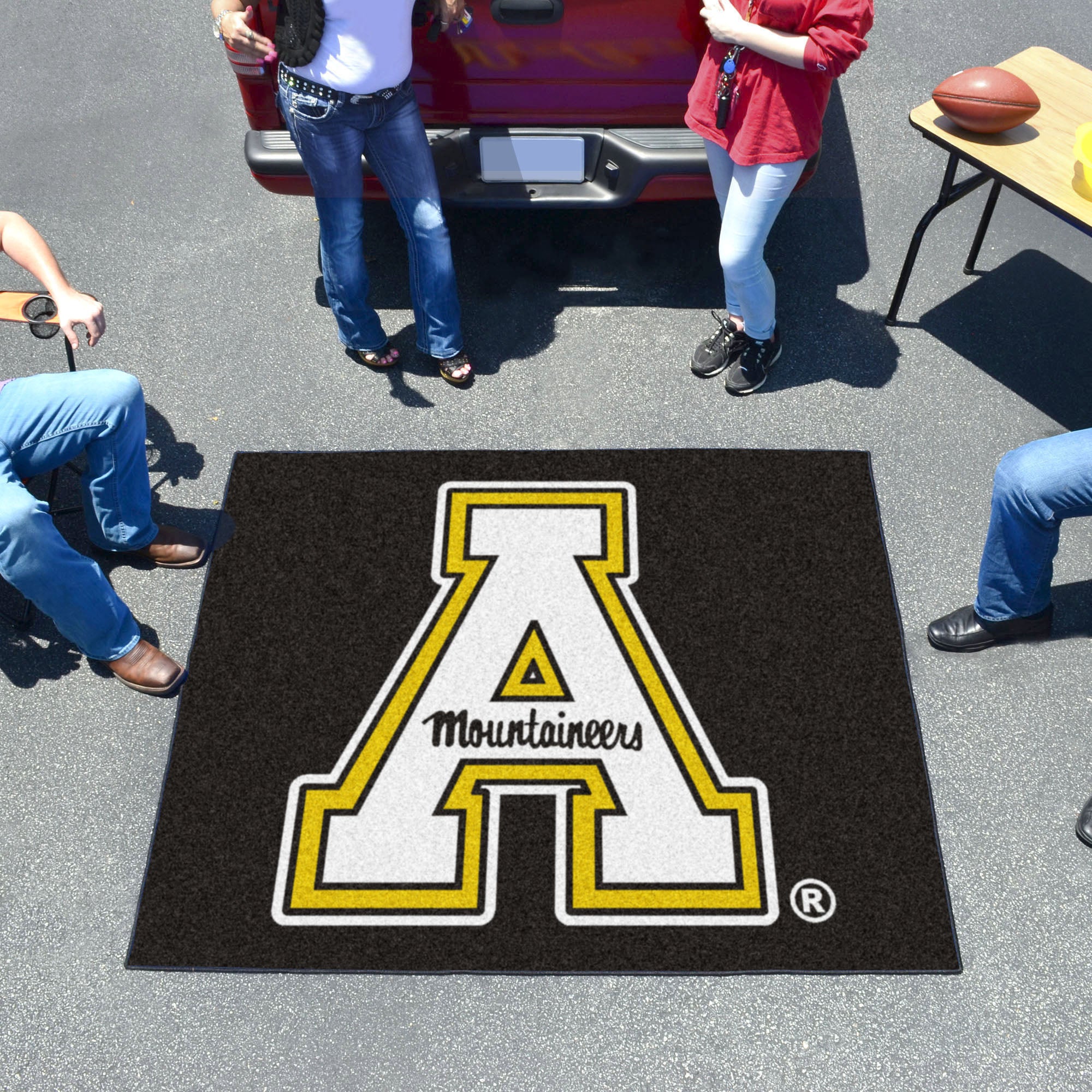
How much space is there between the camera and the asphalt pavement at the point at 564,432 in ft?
7.85

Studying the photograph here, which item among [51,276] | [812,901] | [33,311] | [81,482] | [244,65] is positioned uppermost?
[244,65]

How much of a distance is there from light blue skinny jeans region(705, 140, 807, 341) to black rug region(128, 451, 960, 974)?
489mm

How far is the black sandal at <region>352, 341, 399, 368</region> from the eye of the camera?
3.46 m

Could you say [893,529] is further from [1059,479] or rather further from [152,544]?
[152,544]

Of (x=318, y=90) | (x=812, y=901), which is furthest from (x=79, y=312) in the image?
(x=812, y=901)

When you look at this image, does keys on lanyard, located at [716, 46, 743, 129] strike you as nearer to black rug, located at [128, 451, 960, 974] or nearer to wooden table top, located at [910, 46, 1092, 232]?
wooden table top, located at [910, 46, 1092, 232]

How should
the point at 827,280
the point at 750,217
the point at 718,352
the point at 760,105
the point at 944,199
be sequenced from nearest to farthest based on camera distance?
the point at 760,105 < the point at 750,217 < the point at 944,199 < the point at 718,352 < the point at 827,280

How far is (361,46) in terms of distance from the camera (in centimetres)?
270

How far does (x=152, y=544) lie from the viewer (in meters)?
3.07

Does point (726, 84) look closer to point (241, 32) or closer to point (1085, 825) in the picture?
point (241, 32)

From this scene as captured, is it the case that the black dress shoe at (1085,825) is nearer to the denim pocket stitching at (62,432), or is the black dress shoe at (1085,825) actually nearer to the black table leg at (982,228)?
the black table leg at (982,228)

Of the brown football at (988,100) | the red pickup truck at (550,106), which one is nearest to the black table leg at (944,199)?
the brown football at (988,100)

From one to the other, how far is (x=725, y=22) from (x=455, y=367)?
1329 mm

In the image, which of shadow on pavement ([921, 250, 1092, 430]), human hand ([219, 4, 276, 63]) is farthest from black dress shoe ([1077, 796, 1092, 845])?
human hand ([219, 4, 276, 63])
